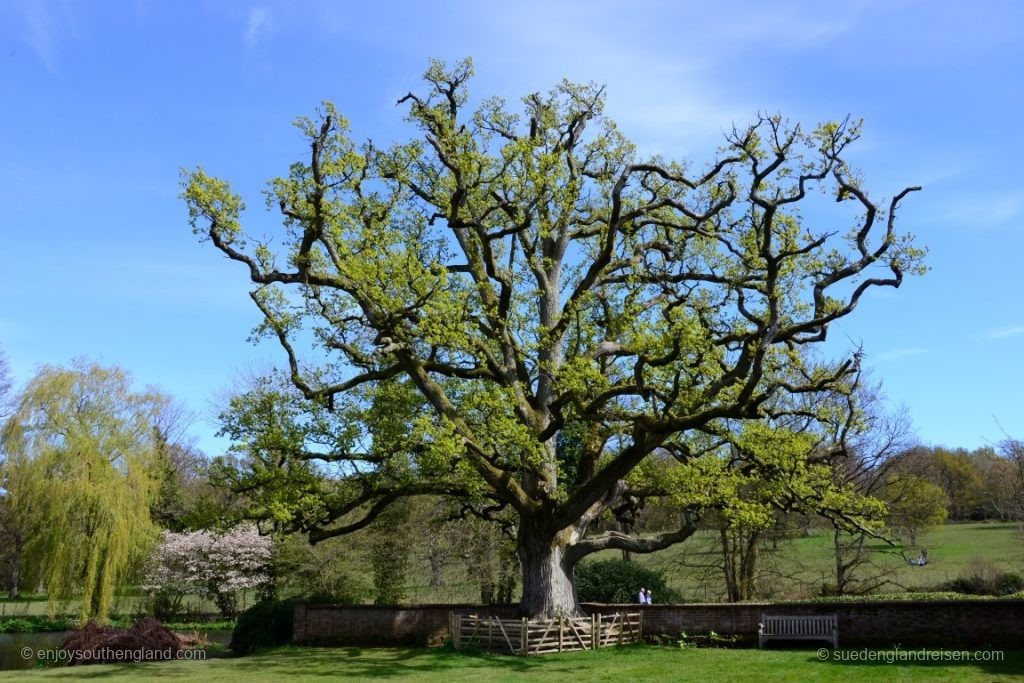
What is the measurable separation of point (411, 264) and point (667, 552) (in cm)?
2405

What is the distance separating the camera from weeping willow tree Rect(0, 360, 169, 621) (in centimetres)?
2978

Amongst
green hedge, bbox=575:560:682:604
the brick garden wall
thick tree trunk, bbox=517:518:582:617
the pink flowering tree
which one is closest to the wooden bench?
the brick garden wall

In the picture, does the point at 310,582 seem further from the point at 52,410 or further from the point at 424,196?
the point at 424,196

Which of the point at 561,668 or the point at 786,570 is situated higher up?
the point at 786,570

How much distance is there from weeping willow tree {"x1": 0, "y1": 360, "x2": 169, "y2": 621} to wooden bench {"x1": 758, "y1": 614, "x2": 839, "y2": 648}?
2360 centimetres

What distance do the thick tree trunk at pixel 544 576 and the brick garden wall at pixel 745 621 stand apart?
2239 mm

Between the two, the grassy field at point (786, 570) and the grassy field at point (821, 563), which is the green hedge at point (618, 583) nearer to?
the grassy field at point (821, 563)

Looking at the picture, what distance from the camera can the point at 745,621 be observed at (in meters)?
20.1

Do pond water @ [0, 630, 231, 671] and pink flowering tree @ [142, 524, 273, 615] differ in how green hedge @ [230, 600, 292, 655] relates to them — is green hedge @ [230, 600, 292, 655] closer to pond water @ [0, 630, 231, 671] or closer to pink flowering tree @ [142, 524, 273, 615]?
pond water @ [0, 630, 231, 671]

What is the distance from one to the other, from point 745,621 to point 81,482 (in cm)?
2504

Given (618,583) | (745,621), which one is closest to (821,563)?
(618,583)

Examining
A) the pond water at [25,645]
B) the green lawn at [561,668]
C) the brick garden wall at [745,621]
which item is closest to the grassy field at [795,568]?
the brick garden wall at [745,621]

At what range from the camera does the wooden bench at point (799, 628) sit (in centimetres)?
1850

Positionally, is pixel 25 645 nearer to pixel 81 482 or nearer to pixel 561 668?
pixel 81 482
